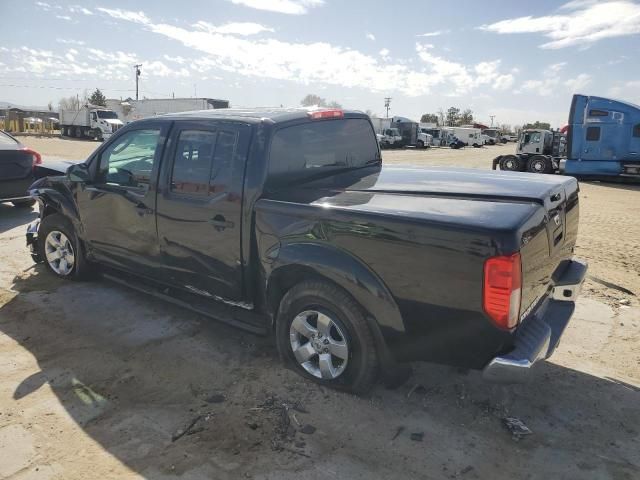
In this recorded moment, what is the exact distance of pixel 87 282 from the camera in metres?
5.37

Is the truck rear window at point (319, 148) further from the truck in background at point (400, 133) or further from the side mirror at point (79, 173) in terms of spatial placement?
the truck in background at point (400, 133)

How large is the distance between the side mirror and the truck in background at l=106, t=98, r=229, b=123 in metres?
31.6

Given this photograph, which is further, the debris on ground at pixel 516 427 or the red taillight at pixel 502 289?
the debris on ground at pixel 516 427

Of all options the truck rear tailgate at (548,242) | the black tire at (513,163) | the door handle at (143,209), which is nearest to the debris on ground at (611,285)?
the truck rear tailgate at (548,242)

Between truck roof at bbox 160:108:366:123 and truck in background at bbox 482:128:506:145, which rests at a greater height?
truck in background at bbox 482:128:506:145

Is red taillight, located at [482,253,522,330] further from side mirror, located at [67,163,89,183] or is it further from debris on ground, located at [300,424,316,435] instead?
side mirror, located at [67,163,89,183]

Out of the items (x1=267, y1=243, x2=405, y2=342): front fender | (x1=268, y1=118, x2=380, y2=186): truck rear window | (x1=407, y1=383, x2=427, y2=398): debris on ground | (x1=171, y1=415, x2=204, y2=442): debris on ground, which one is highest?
(x1=268, y1=118, x2=380, y2=186): truck rear window

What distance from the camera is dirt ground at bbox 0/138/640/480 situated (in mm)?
2711

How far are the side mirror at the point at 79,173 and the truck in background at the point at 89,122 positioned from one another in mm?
37367

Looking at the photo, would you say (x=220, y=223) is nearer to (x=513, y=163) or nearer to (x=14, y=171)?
(x=14, y=171)

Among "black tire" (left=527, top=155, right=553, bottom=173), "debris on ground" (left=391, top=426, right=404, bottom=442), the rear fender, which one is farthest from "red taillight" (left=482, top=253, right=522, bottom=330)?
"black tire" (left=527, top=155, right=553, bottom=173)

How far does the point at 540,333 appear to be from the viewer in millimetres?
2879

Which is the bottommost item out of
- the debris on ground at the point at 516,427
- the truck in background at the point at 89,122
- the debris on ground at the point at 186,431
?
the debris on ground at the point at 186,431

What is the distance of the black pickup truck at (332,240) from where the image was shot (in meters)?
2.65
